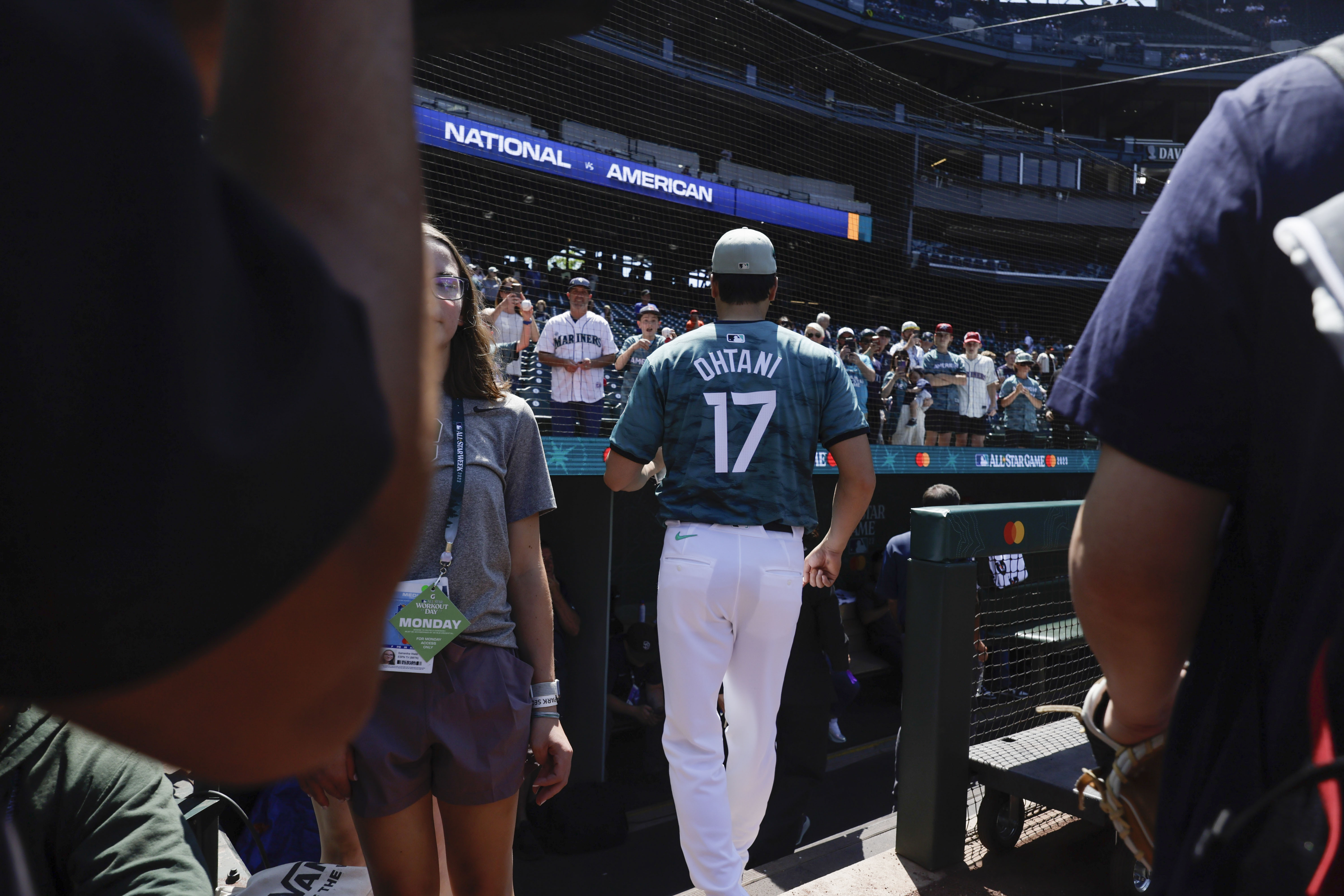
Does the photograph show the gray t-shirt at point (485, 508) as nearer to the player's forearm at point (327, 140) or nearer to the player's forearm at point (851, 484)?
the player's forearm at point (851, 484)

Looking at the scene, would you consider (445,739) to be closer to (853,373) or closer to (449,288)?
(449,288)

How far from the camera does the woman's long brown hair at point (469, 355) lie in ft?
7.11

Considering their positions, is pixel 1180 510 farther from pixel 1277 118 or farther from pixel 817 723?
pixel 817 723

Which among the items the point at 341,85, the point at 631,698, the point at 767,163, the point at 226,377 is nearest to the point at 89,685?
the point at 226,377

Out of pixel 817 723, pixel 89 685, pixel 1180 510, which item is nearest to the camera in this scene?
pixel 89 685

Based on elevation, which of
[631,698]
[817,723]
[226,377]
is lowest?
[631,698]

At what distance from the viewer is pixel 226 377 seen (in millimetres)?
341

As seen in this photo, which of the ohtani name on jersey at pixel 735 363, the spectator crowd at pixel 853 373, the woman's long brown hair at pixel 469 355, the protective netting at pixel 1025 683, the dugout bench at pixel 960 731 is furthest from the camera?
the spectator crowd at pixel 853 373

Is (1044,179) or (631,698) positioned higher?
(1044,179)

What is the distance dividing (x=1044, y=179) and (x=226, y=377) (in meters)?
32.5

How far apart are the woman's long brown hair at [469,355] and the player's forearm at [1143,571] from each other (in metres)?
1.50

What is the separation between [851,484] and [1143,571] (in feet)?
7.62

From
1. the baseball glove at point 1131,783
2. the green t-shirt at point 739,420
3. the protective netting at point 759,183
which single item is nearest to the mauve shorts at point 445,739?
the green t-shirt at point 739,420

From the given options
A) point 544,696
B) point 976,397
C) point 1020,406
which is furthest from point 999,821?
point 1020,406
